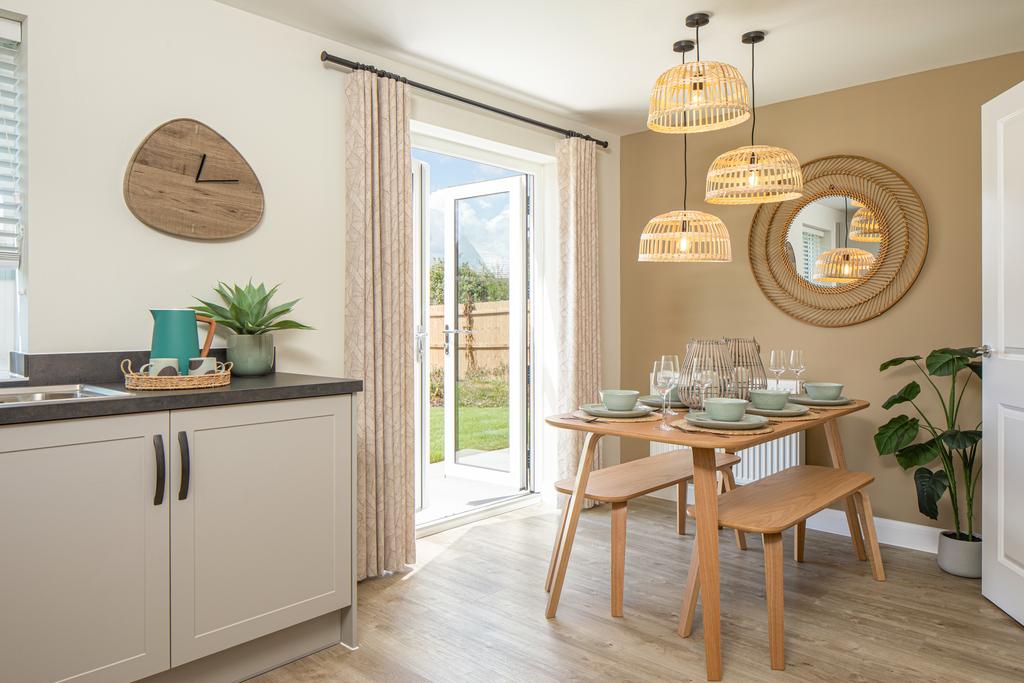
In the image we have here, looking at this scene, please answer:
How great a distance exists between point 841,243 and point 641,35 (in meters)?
1.65

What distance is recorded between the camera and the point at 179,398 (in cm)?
195

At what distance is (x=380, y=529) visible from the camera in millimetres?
3078

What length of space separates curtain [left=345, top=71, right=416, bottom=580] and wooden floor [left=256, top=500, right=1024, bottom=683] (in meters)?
0.27

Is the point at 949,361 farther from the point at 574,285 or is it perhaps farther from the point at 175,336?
the point at 175,336

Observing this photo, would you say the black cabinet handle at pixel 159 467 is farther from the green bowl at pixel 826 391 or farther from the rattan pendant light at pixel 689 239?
the green bowl at pixel 826 391

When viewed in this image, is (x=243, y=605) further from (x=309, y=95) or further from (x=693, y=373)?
(x=309, y=95)

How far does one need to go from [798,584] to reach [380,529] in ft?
6.15

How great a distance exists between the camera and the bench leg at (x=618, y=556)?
2.58 metres

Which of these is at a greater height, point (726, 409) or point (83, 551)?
point (726, 409)

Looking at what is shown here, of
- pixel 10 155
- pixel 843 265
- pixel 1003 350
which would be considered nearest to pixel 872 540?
pixel 1003 350

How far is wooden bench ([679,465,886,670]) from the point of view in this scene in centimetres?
226

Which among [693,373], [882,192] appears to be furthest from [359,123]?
[882,192]

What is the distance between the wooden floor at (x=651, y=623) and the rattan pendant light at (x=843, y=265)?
1431mm

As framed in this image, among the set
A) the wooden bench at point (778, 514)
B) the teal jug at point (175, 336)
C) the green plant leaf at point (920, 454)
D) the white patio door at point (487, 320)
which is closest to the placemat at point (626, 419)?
the wooden bench at point (778, 514)
